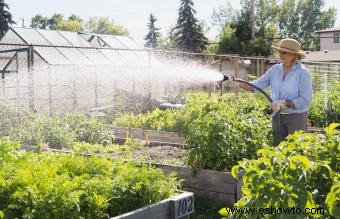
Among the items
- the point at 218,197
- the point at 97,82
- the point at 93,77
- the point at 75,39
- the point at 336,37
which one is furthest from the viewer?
the point at 336,37

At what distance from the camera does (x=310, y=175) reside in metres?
2.48

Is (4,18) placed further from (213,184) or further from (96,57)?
(213,184)

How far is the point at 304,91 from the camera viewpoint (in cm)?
537

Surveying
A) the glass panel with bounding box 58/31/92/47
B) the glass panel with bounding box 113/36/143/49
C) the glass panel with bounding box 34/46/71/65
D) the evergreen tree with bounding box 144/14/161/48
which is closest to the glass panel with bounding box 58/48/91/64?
the glass panel with bounding box 34/46/71/65

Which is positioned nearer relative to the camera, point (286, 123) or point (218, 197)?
point (218, 197)

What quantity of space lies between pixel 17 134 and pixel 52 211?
4512 mm

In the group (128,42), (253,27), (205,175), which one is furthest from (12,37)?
(253,27)

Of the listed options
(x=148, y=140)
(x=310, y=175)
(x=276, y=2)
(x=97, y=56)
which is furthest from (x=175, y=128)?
(x=276, y=2)

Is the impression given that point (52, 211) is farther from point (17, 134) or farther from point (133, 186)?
point (17, 134)

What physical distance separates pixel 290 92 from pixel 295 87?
0.28 ft

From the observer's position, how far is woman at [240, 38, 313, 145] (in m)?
5.38

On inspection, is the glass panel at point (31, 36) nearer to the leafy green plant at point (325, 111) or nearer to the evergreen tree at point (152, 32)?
the leafy green plant at point (325, 111)

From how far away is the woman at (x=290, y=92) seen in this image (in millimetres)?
5375

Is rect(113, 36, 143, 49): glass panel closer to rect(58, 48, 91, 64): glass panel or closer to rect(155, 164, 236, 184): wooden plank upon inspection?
rect(58, 48, 91, 64): glass panel
